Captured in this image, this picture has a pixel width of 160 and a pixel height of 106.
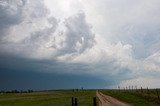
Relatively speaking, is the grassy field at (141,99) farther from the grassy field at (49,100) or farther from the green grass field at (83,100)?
the grassy field at (49,100)

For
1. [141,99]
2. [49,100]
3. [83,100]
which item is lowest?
[141,99]

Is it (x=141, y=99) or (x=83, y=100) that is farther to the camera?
(x=83, y=100)

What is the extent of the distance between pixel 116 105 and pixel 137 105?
5494 millimetres

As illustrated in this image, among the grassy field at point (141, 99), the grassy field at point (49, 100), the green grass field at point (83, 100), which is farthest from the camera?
the grassy field at point (49, 100)

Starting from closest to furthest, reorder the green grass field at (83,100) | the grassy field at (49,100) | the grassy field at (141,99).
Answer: the grassy field at (141,99) → the green grass field at (83,100) → the grassy field at (49,100)

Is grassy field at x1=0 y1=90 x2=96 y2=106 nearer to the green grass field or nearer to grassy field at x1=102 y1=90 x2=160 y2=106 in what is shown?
the green grass field

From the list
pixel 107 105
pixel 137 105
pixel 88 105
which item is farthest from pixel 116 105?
pixel 88 105

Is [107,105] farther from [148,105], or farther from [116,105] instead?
[148,105]

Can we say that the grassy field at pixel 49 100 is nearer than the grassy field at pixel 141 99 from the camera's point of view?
No

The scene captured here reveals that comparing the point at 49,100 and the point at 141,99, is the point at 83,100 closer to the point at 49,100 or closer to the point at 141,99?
the point at 49,100

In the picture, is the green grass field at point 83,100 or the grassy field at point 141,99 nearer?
the grassy field at point 141,99

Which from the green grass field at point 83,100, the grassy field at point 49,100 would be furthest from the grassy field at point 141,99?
the grassy field at point 49,100

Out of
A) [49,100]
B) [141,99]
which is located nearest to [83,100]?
[49,100]

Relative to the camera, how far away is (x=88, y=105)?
67.9 meters
